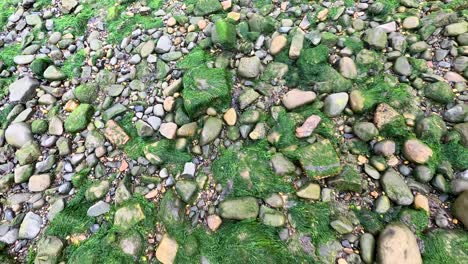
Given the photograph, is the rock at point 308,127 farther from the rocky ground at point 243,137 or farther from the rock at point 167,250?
the rock at point 167,250

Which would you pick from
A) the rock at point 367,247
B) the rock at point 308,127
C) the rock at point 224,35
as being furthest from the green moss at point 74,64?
the rock at point 367,247

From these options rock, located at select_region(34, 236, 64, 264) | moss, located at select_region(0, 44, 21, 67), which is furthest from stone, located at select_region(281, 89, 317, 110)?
moss, located at select_region(0, 44, 21, 67)

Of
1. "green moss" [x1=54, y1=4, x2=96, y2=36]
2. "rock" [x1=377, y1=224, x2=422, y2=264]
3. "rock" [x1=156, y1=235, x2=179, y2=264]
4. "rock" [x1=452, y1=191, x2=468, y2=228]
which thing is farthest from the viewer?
"green moss" [x1=54, y1=4, x2=96, y2=36]

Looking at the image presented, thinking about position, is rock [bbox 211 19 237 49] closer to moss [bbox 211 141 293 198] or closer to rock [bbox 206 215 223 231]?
moss [bbox 211 141 293 198]

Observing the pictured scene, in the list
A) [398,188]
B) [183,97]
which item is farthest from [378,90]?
[183,97]

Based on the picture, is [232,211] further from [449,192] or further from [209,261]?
[449,192]

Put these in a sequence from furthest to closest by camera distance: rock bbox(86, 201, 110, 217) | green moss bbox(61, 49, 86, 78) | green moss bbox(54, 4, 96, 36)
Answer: green moss bbox(54, 4, 96, 36)
green moss bbox(61, 49, 86, 78)
rock bbox(86, 201, 110, 217)

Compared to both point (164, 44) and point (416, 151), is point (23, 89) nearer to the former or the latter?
point (164, 44)
